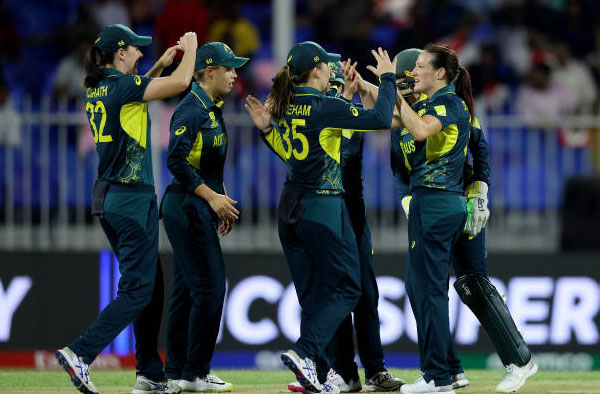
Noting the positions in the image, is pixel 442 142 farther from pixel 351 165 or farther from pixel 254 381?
pixel 254 381

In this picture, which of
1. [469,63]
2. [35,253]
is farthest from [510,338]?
[469,63]

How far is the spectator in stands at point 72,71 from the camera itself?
550 inches

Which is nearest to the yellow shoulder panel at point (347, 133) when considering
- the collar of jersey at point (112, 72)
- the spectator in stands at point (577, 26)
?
the collar of jersey at point (112, 72)

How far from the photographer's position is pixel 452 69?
8.39 meters

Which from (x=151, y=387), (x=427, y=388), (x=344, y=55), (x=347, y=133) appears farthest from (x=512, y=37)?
(x=151, y=387)

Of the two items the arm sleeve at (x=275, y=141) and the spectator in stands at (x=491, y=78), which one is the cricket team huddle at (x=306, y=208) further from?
the spectator in stands at (x=491, y=78)

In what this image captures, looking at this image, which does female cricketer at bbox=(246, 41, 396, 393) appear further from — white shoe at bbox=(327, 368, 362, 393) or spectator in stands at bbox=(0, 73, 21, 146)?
spectator in stands at bbox=(0, 73, 21, 146)

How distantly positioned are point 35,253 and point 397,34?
17.2 ft

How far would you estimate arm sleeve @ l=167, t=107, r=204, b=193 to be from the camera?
851 centimetres

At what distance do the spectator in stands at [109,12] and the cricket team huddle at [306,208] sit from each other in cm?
661

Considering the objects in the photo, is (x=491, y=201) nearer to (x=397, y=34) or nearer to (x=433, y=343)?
(x=397, y=34)

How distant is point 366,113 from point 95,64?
182cm

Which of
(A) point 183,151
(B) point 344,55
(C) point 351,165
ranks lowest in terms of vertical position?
(C) point 351,165

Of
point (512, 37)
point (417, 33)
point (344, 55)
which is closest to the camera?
point (344, 55)
